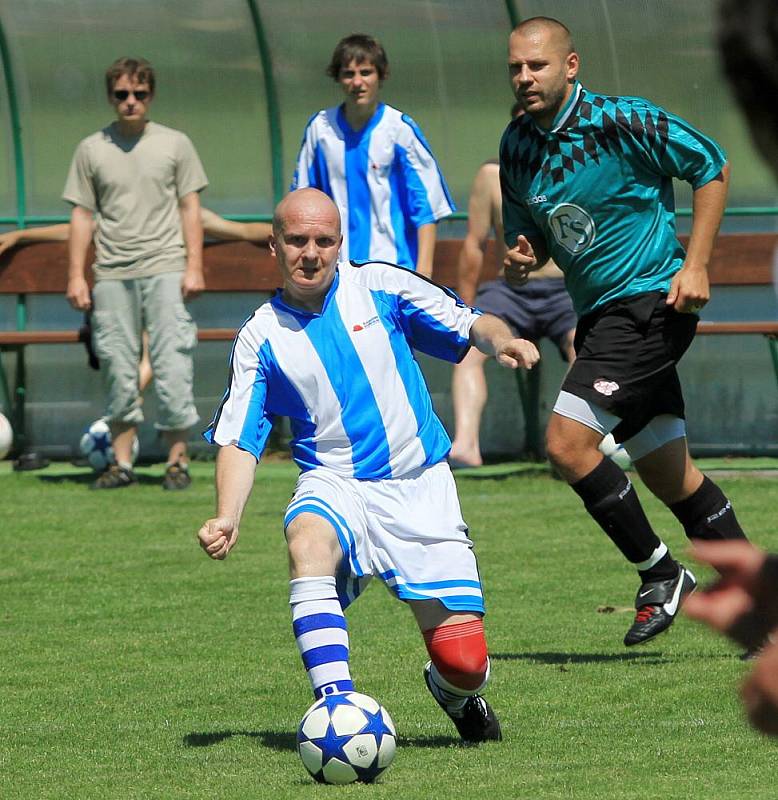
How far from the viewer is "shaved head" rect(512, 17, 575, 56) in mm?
5977

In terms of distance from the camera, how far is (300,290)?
16.5 feet

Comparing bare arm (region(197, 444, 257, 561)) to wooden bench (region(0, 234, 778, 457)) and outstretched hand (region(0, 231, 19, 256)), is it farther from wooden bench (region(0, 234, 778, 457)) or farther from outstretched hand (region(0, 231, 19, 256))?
outstretched hand (region(0, 231, 19, 256))

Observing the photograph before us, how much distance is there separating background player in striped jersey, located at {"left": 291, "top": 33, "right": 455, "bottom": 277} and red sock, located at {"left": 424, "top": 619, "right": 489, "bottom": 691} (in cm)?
467

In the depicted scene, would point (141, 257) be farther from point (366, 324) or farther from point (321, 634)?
point (321, 634)

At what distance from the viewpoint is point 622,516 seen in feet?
19.5

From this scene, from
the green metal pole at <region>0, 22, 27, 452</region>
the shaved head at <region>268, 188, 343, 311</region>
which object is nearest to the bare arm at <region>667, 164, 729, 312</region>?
the shaved head at <region>268, 188, 343, 311</region>

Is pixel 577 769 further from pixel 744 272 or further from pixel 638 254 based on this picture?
pixel 744 272

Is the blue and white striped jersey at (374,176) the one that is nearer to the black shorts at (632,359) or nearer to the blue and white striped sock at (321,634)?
the black shorts at (632,359)

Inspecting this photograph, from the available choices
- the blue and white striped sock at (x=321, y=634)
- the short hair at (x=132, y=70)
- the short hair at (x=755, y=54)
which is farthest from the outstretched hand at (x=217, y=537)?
the short hair at (x=132, y=70)

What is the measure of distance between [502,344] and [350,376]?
0.51 metres

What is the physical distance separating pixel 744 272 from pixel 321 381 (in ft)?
24.1

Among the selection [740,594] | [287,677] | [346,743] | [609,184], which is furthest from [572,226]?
[740,594]

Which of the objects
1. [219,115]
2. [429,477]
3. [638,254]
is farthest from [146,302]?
[429,477]

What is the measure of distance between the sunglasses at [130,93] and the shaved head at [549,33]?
15.2 ft
